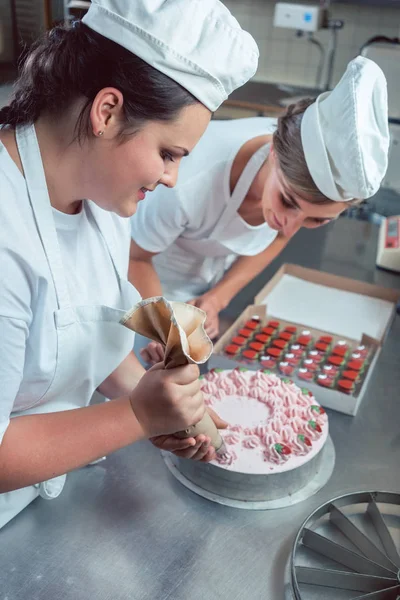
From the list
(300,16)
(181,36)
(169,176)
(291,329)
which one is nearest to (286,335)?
(291,329)

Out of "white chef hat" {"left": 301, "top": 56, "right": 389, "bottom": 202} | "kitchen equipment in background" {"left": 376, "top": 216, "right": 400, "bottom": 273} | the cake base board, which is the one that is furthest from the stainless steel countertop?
"kitchen equipment in background" {"left": 376, "top": 216, "right": 400, "bottom": 273}

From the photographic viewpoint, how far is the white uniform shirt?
83 cm

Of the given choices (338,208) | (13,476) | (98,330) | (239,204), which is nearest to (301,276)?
(239,204)

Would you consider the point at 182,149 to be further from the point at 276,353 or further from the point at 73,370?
the point at 276,353

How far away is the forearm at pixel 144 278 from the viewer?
1614mm

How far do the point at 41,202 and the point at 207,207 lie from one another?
764 millimetres

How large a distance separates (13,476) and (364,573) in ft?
1.90

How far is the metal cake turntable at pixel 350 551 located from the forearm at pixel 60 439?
1.13 ft

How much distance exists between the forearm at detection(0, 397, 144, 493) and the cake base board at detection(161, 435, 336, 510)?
22cm

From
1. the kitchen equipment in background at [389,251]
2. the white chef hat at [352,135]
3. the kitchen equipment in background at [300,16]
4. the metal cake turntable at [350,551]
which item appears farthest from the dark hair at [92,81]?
the kitchen equipment in background at [300,16]

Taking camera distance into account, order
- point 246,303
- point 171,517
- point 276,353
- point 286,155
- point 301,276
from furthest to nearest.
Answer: point 301,276
point 246,303
point 276,353
point 286,155
point 171,517

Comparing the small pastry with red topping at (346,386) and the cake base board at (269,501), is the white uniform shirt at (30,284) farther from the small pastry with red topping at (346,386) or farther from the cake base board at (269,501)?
the small pastry with red topping at (346,386)

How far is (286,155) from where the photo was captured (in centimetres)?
140

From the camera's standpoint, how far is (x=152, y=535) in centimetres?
103
